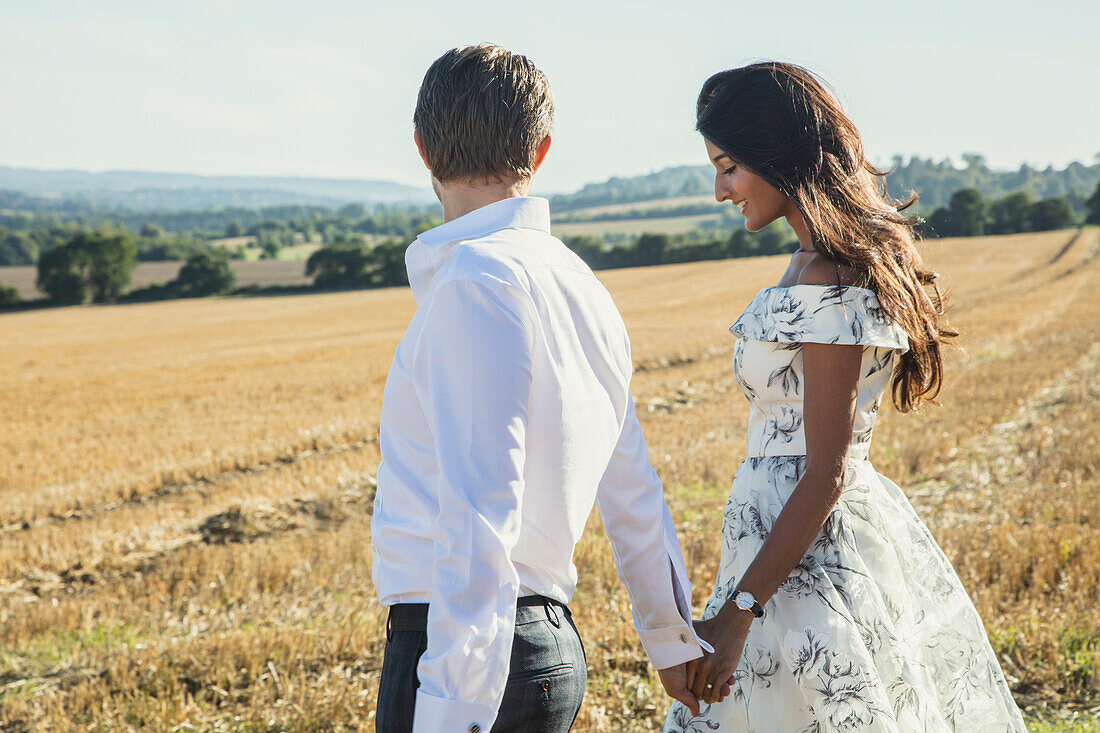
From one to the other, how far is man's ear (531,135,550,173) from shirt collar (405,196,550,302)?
0.10m

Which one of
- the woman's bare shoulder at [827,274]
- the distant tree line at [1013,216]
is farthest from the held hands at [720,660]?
the distant tree line at [1013,216]

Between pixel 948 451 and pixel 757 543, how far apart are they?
6532 millimetres

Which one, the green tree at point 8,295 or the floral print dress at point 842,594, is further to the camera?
the green tree at point 8,295

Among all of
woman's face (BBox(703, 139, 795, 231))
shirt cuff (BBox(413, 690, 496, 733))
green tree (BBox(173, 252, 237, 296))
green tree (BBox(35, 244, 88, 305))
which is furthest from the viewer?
green tree (BBox(173, 252, 237, 296))

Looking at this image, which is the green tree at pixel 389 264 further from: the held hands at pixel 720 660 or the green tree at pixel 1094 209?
the held hands at pixel 720 660

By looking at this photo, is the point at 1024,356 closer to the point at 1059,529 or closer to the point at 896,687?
the point at 1059,529

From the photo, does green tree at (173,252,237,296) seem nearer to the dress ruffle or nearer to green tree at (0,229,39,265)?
green tree at (0,229,39,265)

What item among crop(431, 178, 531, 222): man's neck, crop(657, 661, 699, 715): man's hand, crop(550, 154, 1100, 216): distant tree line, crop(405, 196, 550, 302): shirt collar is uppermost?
crop(550, 154, 1100, 216): distant tree line

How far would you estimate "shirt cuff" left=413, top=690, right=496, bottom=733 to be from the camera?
1.47m

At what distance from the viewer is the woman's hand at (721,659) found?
2.07 metres

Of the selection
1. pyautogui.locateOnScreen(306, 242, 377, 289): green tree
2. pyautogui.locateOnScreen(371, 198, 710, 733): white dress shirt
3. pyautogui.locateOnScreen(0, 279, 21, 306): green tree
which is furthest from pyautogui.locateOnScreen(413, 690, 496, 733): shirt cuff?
pyautogui.locateOnScreen(0, 279, 21, 306): green tree

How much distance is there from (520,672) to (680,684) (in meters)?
0.57

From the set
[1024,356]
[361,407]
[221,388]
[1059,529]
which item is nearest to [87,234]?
[221,388]

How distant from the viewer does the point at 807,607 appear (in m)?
2.08
